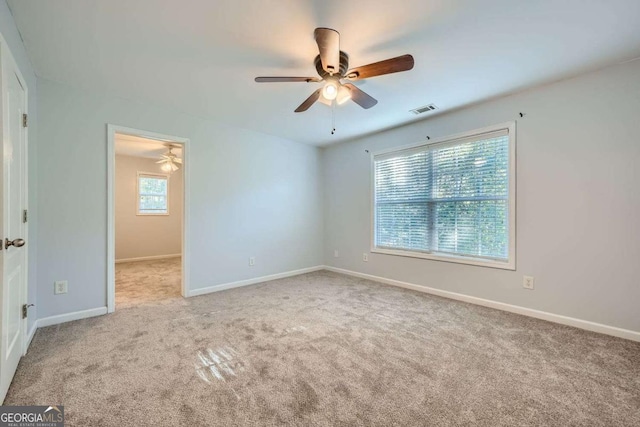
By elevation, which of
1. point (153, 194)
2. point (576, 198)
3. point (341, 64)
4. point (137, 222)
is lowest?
point (137, 222)

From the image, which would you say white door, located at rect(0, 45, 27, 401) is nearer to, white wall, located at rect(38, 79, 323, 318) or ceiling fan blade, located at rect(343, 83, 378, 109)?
white wall, located at rect(38, 79, 323, 318)

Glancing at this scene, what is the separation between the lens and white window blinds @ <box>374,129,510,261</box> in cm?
310

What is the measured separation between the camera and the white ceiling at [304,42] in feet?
5.72

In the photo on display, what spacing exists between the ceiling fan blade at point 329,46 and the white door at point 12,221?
1757 millimetres

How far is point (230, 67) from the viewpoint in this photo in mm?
2412

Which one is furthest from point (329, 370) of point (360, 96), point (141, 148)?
point (141, 148)

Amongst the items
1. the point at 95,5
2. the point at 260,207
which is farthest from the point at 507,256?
the point at 95,5

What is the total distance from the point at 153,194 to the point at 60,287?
14.1ft

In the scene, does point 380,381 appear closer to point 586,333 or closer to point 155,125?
point 586,333

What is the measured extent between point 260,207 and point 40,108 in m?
2.63

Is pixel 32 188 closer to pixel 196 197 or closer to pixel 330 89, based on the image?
pixel 196 197

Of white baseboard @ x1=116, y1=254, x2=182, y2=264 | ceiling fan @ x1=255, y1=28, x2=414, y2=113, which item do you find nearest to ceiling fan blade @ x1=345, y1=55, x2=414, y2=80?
ceiling fan @ x1=255, y1=28, x2=414, y2=113

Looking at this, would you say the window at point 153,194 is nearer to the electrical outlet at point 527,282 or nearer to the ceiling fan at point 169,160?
the ceiling fan at point 169,160

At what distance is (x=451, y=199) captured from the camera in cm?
348
